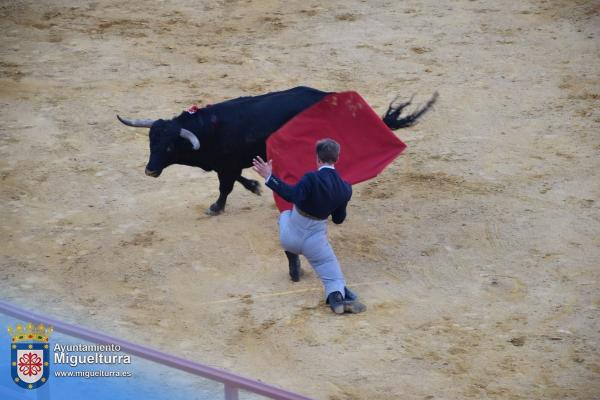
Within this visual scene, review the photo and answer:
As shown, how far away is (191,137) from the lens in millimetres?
7402

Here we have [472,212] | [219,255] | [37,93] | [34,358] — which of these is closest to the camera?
[34,358]

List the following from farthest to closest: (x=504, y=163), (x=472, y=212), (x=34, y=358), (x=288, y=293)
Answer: (x=504, y=163)
(x=472, y=212)
(x=288, y=293)
(x=34, y=358)

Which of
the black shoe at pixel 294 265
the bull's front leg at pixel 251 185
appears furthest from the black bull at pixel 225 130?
the black shoe at pixel 294 265

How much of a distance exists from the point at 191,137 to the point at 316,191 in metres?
1.68

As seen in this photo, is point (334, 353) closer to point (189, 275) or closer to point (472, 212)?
point (189, 275)

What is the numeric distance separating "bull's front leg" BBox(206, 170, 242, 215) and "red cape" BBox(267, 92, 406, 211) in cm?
92

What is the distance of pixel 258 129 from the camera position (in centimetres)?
746

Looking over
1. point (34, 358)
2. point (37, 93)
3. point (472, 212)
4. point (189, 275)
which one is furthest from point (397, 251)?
point (37, 93)

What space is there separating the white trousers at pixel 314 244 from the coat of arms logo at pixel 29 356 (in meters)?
2.62

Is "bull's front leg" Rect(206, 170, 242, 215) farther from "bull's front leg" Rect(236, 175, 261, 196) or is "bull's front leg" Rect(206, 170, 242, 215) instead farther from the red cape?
the red cape

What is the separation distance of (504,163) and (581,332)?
2.91 meters

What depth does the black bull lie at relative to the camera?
7.44 meters

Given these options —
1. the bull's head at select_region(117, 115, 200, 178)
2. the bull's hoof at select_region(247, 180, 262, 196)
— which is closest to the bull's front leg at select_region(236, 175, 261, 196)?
the bull's hoof at select_region(247, 180, 262, 196)

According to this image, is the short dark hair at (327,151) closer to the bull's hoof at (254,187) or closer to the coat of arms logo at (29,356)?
the bull's hoof at (254,187)
